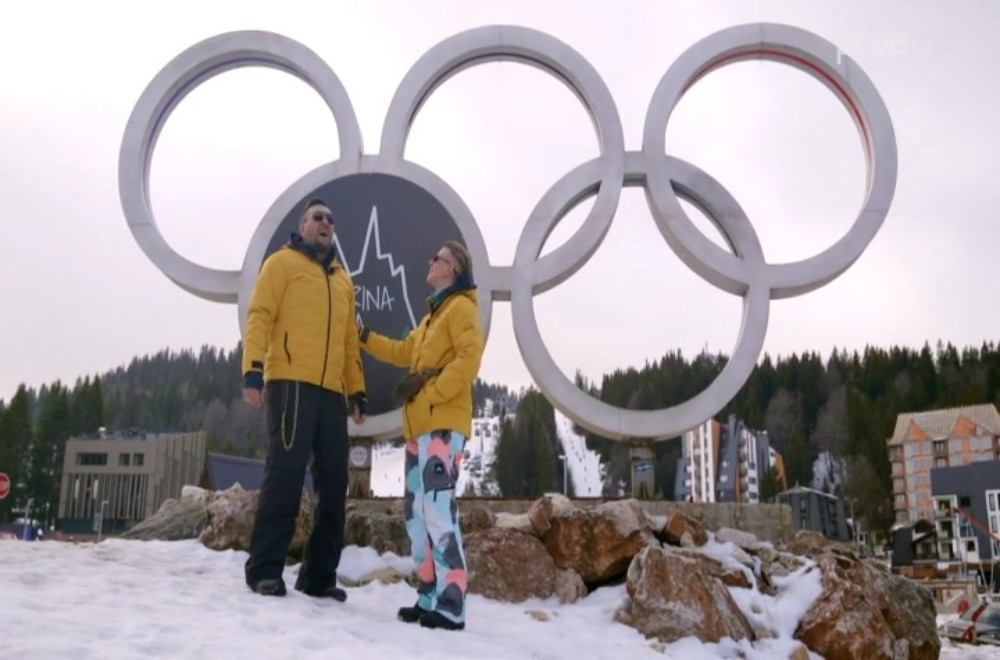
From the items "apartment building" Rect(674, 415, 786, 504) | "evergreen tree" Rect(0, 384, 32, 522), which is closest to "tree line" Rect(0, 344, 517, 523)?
"evergreen tree" Rect(0, 384, 32, 522)

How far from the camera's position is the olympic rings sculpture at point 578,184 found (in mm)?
8844

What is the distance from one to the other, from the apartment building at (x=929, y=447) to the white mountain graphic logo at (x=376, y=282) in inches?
2157

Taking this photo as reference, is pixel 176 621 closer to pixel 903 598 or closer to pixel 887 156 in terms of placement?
pixel 903 598

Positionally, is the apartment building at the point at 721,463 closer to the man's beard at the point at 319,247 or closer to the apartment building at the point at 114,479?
the apartment building at the point at 114,479

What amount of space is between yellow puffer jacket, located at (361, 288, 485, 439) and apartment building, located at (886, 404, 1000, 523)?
5809 cm

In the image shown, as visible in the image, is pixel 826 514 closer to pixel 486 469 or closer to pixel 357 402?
pixel 357 402

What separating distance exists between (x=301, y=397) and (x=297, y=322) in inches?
16.2

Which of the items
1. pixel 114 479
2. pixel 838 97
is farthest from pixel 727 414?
pixel 838 97

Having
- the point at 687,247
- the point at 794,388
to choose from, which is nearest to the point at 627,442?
the point at 687,247

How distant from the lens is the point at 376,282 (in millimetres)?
9094

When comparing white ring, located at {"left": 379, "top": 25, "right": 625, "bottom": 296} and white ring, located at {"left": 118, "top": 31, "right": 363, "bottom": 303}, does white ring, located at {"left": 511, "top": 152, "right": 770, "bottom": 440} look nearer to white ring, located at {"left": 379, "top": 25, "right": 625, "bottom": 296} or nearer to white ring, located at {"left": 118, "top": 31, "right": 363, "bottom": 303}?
white ring, located at {"left": 379, "top": 25, "right": 625, "bottom": 296}


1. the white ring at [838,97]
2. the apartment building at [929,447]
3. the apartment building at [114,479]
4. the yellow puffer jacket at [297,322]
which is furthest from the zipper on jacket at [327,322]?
the apartment building at [929,447]

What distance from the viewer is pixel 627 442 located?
8.88 meters

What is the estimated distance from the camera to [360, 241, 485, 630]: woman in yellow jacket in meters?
4.15
